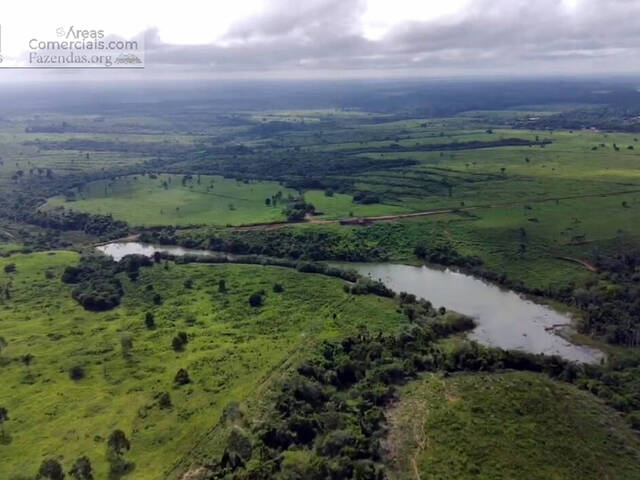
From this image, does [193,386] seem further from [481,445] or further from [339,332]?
[481,445]

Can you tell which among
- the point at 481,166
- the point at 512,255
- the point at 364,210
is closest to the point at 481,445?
the point at 512,255

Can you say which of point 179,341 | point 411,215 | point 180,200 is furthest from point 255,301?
point 180,200

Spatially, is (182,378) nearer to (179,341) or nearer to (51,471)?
(179,341)

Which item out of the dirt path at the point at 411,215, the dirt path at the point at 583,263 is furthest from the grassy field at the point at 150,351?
the dirt path at the point at 583,263

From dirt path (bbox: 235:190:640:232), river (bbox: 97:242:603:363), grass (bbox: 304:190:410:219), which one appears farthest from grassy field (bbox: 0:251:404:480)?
grass (bbox: 304:190:410:219)

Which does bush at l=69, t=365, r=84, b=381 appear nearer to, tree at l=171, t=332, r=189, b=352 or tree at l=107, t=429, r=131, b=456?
tree at l=171, t=332, r=189, b=352

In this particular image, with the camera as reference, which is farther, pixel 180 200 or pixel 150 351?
pixel 180 200
